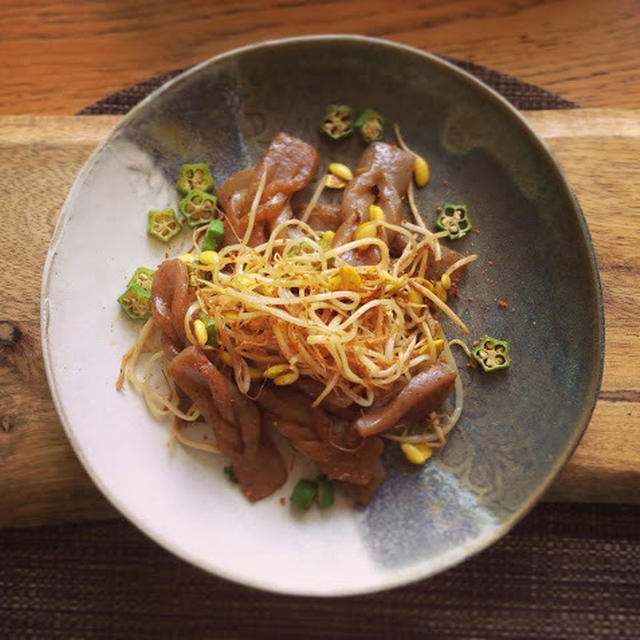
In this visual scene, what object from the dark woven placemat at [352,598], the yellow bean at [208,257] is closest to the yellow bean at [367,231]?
the yellow bean at [208,257]

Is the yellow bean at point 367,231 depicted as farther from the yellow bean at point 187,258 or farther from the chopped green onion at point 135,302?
the chopped green onion at point 135,302

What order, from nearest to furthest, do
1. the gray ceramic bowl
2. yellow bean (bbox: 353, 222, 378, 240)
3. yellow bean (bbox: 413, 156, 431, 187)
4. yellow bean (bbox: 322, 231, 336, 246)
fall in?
the gray ceramic bowl
yellow bean (bbox: 353, 222, 378, 240)
yellow bean (bbox: 322, 231, 336, 246)
yellow bean (bbox: 413, 156, 431, 187)

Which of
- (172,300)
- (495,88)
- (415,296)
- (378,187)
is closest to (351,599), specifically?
(415,296)

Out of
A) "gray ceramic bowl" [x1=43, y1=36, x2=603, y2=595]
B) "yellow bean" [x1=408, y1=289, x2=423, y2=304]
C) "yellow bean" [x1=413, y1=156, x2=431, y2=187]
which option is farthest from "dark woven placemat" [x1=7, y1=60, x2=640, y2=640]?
"yellow bean" [x1=413, y1=156, x2=431, y2=187]

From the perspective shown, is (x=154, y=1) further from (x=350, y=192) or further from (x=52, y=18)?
(x=350, y=192)

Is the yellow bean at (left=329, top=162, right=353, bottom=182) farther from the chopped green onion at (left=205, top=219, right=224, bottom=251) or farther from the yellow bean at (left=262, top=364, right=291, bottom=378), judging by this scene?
the yellow bean at (left=262, top=364, right=291, bottom=378)

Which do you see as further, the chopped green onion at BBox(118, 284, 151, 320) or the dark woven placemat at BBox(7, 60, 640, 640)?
the dark woven placemat at BBox(7, 60, 640, 640)

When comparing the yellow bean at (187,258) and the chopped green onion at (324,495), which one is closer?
the chopped green onion at (324,495)
